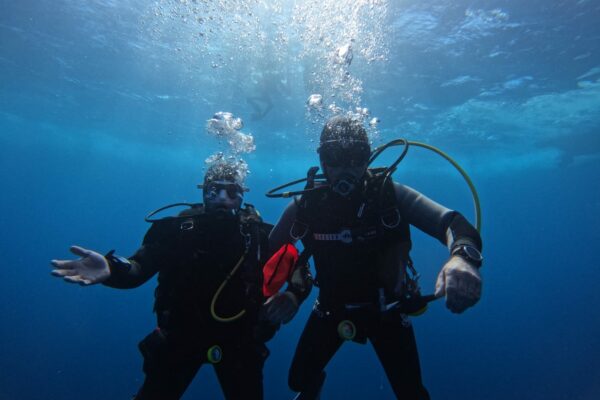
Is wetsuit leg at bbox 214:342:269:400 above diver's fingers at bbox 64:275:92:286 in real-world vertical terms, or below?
below

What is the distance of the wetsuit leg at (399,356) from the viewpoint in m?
3.46

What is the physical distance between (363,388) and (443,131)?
1897 centimetres

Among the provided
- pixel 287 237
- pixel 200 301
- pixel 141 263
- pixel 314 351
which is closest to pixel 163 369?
pixel 200 301

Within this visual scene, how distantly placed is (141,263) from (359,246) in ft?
8.52

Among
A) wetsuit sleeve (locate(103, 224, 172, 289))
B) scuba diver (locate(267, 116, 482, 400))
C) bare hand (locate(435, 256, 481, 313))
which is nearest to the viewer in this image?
bare hand (locate(435, 256, 481, 313))

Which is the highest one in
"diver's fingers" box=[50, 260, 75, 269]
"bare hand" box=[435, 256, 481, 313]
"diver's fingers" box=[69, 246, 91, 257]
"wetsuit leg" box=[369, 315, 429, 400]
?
"diver's fingers" box=[69, 246, 91, 257]

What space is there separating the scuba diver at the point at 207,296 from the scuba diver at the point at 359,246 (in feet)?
1.61

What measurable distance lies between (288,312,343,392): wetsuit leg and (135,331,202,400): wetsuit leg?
50.4 inches

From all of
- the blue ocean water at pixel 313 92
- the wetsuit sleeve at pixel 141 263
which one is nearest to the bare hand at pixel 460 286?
the wetsuit sleeve at pixel 141 263

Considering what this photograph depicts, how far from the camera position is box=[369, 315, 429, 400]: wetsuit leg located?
346 centimetres

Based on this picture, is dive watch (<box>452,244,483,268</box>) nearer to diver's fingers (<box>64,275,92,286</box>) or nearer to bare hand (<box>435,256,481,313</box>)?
bare hand (<box>435,256,481,313</box>)

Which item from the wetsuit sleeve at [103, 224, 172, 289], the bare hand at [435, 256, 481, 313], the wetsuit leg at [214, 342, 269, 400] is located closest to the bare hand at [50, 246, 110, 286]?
the wetsuit sleeve at [103, 224, 172, 289]

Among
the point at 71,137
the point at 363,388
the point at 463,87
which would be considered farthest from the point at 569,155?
the point at 71,137

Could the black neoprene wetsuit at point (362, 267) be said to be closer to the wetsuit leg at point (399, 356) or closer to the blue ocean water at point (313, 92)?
the wetsuit leg at point (399, 356)
